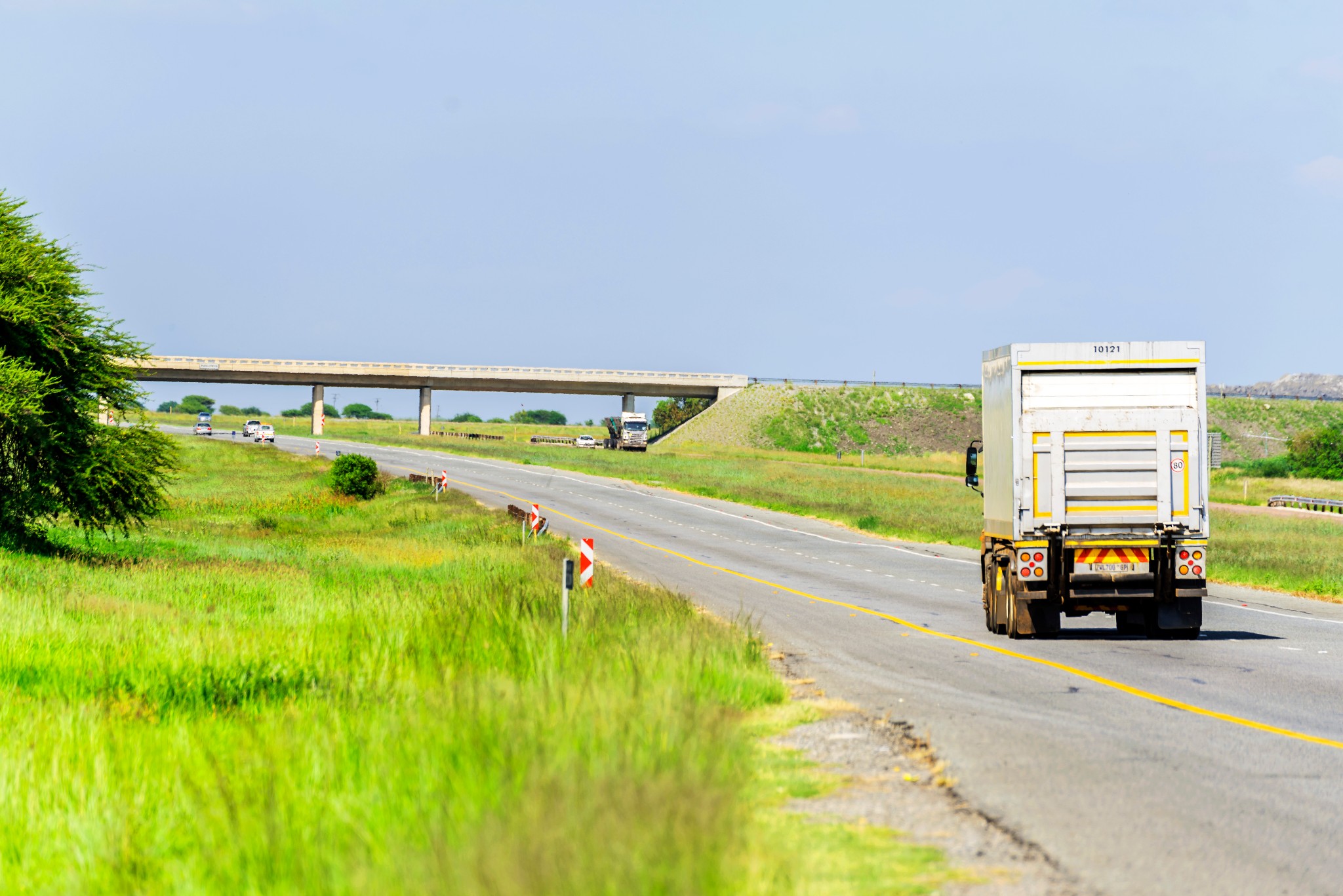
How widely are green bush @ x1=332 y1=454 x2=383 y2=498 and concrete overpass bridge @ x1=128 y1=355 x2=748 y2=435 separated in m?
55.1

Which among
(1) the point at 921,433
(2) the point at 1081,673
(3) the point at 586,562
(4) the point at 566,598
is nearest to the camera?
(4) the point at 566,598

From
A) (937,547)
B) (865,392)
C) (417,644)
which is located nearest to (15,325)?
(417,644)

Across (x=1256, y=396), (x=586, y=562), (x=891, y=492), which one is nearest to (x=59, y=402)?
(x=586, y=562)

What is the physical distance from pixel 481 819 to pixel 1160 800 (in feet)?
16.1

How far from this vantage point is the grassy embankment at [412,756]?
5.32 metres

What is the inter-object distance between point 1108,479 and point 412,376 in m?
108

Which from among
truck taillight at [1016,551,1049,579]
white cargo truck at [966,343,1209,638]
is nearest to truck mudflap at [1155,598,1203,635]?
white cargo truck at [966,343,1209,638]

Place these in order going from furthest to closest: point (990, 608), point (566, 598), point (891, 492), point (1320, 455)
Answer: point (1320, 455), point (891, 492), point (990, 608), point (566, 598)

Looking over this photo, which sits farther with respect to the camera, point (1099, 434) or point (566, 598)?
point (1099, 434)

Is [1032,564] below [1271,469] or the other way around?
below

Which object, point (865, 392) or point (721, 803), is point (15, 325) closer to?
point (721, 803)

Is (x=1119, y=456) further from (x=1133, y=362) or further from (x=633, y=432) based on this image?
(x=633, y=432)

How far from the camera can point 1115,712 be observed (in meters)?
11.1

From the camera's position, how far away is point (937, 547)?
3544 cm
